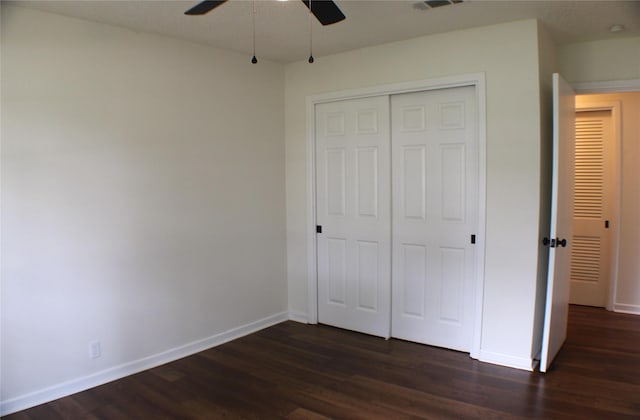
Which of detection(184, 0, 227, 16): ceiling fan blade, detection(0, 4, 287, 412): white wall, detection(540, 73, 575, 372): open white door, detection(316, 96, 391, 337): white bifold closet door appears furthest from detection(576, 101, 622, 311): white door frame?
detection(184, 0, 227, 16): ceiling fan blade

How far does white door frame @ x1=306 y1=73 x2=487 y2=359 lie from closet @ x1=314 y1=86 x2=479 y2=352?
56 mm

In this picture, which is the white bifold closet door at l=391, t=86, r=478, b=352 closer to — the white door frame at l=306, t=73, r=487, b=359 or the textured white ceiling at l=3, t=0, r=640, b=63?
the white door frame at l=306, t=73, r=487, b=359

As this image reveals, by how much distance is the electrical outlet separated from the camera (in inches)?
117

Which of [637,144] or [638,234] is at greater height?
[637,144]

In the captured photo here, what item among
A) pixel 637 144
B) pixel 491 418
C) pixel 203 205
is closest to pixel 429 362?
pixel 491 418

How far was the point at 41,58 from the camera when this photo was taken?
2695mm

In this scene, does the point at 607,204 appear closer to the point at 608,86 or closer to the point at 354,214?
the point at 608,86

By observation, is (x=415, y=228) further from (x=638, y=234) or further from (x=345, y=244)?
(x=638, y=234)

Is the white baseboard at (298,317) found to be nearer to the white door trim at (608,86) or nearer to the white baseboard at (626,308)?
the white door trim at (608,86)

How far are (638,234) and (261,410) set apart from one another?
4103 millimetres

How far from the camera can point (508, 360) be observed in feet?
10.6

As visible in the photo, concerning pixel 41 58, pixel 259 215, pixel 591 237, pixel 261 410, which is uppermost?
pixel 41 58

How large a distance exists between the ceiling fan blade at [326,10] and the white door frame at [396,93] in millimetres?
1506

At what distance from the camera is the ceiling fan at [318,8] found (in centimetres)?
196
